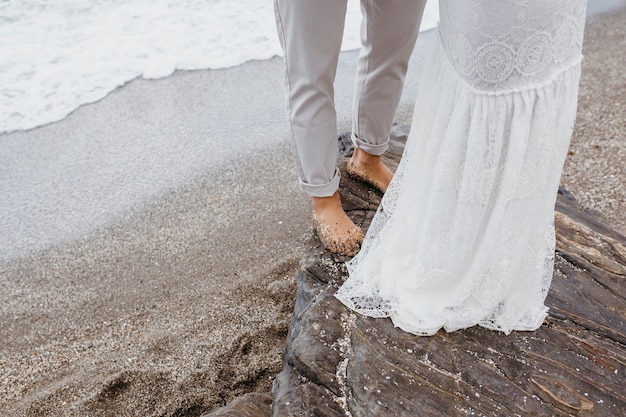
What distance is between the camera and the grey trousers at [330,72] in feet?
5.24

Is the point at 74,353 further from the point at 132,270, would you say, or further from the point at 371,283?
the point at 371,283

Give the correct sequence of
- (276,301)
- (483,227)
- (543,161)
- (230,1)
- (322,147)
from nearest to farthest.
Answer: (543,161)
(483,227)
(322,147)
(276,301)
(230,1)

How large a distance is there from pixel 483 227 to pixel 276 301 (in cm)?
108

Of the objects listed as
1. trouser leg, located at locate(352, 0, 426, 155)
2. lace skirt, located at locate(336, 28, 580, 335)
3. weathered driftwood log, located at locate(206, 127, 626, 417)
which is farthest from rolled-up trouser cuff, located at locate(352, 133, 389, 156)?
weathered driftwood log, located at locate(206, 127, 626, 417)

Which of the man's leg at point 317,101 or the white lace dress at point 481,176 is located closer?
the white lace dress at point 481,176

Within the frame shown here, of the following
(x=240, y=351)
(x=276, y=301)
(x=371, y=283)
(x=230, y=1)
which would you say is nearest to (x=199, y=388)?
(x=240, y=351)

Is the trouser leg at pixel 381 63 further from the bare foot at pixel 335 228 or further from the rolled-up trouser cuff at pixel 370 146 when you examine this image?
the bare foot at pixel 335 228

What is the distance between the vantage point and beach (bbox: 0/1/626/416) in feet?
6.65

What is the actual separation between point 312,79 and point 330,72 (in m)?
0.07

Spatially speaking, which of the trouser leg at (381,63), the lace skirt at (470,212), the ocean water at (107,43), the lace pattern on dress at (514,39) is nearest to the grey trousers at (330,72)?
the trouser leg at (381,63)

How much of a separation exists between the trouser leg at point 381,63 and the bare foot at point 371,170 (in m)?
0.04

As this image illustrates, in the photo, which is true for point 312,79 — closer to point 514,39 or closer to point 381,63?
point 381,63

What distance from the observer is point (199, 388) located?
1963 millimetres

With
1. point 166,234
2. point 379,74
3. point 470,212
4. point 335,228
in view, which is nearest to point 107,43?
point 166,234
